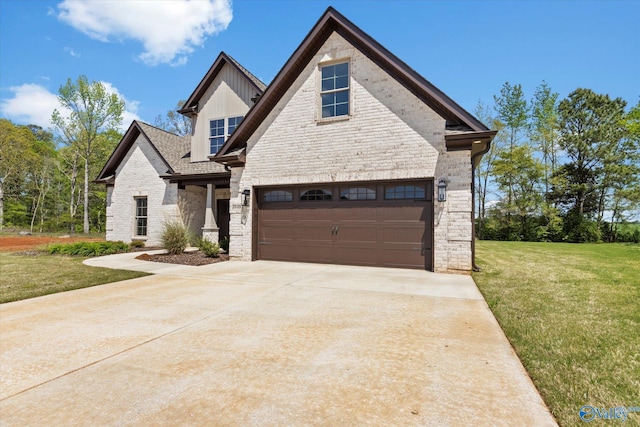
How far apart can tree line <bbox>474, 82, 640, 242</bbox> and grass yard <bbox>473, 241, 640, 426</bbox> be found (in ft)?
54.5

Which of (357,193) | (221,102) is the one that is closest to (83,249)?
(221,102)

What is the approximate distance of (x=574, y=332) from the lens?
11.7 ft

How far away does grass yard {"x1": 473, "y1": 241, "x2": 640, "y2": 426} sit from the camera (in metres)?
2.27

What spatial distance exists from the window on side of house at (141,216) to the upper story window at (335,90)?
11.1 meters

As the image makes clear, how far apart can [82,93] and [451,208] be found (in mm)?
28253

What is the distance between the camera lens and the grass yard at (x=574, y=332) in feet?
7.45

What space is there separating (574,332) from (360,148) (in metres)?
6.49

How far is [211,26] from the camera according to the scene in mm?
9812

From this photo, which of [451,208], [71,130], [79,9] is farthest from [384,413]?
[71,130]

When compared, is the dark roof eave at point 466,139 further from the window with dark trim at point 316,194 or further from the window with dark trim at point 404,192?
the window with dark trim at point 316,194

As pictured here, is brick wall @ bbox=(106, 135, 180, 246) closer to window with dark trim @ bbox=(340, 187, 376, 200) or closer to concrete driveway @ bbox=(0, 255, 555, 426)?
window with dark trim @ bbox=(340, 187, 376, 200)

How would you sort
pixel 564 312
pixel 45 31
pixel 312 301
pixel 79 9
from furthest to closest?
pixel 45 31
pixel 79 9
pixel 312 301
pixel 564 312

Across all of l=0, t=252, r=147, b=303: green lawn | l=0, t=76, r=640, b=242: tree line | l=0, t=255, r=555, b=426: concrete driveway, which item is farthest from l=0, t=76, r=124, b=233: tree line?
l=0, t=255, r=555, b=426: concrete driveway

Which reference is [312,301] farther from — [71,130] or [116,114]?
[71,130]
